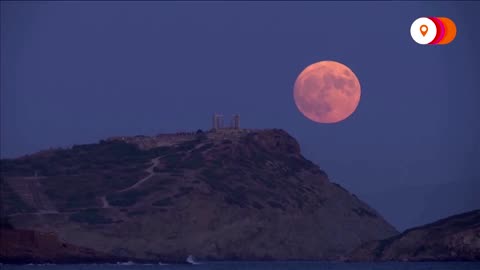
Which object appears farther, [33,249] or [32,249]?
[33,249]

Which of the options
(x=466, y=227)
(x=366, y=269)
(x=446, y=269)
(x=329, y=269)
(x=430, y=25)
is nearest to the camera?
(x=430, y=25)

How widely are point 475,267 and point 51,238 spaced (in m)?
64.8

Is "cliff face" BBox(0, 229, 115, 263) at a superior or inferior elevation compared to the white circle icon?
inferior

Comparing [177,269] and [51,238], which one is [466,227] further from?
[51,238]

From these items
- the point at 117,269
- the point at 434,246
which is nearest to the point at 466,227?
the point at 434,246

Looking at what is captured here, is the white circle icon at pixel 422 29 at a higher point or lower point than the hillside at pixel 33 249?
higher

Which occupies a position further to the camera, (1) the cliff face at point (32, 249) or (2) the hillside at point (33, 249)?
(2) the hillside at point (33, 249)

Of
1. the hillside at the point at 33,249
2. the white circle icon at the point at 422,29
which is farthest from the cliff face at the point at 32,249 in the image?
the white circle icon at the point at 422,29

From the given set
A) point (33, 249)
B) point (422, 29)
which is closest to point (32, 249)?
point (33, 249)

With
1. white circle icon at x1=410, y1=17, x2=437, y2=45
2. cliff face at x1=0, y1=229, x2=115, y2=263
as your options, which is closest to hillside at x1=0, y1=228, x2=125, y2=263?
cliff face at x1=0, y1=229, x2=115, y2=263

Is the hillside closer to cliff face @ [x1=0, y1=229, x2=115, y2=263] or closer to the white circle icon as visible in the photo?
cliff face @ [x1=0, y1=229, x2=115, y2=263]

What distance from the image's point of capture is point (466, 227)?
195875mm

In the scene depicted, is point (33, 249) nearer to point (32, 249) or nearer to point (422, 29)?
point (32, 249)

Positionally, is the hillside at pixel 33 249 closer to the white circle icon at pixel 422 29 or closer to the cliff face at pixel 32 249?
the cliff face at pixel 32 249
